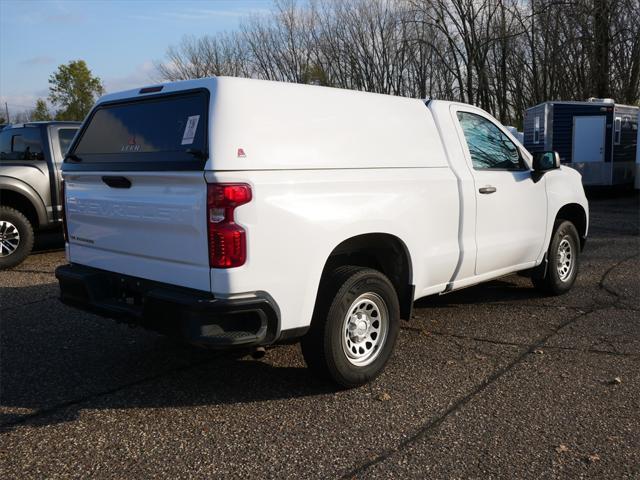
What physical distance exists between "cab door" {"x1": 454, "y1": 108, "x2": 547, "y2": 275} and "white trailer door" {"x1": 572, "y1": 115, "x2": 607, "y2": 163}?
13.2 meters

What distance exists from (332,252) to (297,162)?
647 millimetres

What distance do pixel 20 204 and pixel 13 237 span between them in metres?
0.52

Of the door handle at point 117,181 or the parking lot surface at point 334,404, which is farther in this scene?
the door handle at point 117,181

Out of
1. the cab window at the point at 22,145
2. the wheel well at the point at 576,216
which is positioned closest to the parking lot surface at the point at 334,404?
the wheel well at the point at 576,216

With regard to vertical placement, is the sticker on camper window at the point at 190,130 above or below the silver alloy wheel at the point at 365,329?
above

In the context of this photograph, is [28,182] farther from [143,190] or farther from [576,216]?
[576,216]

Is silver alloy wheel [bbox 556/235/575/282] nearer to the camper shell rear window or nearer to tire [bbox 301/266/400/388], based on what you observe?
tire [bbox 301/266/400/388]

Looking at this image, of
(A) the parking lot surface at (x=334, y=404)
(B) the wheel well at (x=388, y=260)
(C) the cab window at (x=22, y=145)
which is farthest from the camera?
(C) the cab window at (x=22, y=145)

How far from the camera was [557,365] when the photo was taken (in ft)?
14.7

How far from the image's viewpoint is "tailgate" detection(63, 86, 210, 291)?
11.3 feet

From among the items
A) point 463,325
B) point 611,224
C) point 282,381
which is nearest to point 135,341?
point 282,381

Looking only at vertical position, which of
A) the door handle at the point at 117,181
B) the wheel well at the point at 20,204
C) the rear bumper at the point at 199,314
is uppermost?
the door handle at the point at 117,181

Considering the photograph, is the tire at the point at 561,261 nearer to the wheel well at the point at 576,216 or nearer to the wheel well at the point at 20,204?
the wheel well at the point at 576,216

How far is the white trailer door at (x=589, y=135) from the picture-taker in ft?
57.9
